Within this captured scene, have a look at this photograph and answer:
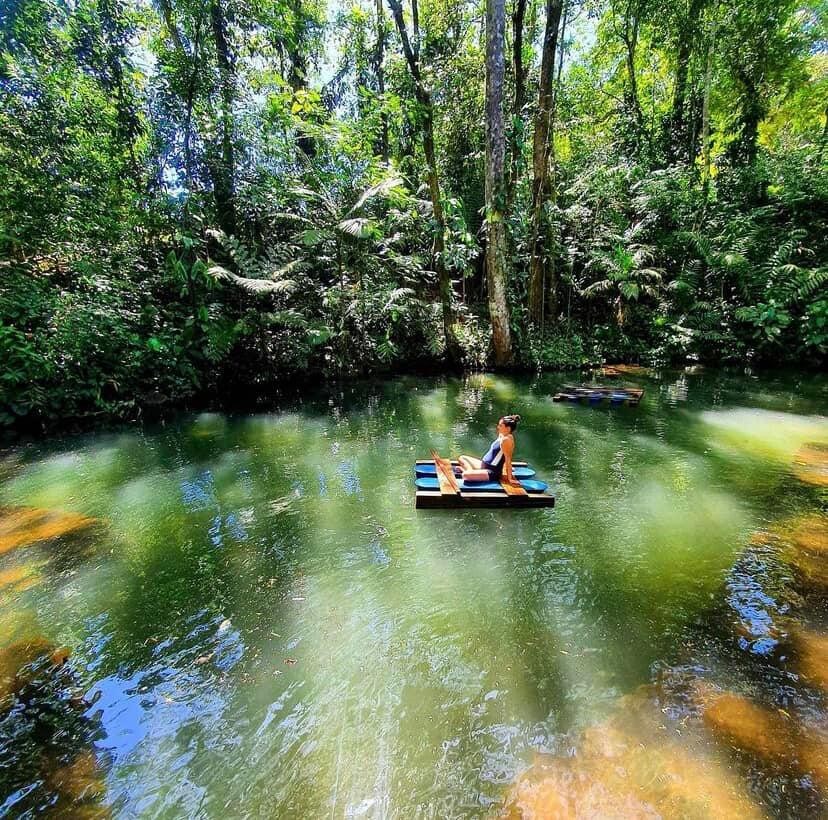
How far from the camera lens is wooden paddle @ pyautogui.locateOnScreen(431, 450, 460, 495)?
17.6 ft

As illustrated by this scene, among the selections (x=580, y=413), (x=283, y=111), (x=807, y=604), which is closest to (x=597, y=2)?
(x=283, y=111)

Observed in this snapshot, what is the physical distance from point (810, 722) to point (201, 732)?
353 centimetres

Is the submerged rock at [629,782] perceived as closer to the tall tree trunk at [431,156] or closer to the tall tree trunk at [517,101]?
the tall tree trunk at [431,156]

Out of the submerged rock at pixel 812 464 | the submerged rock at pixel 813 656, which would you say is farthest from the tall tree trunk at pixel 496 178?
the submerged rock at pixel 813 656

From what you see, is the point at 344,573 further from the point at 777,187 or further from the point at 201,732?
the point at 777,187

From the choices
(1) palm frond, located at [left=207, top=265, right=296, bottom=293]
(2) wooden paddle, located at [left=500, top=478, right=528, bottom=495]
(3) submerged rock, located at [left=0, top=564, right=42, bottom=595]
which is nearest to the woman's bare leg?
(2) wooden paddle, located at [left=500, top=478, right=528, bottom=495]

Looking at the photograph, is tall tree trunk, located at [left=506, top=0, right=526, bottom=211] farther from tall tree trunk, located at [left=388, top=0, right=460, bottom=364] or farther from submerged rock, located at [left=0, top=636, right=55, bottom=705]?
submerged rock, located at [left=0, top=636, right=55, bottom=705]

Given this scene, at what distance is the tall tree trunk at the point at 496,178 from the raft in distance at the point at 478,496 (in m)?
8.22

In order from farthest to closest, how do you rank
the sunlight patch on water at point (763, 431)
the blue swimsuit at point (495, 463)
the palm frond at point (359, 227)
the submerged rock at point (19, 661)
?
the palm frond at point (359, 227), the sunlight patch on water at point (763, 431), the blue swimsuit at point (495, 463), the submerged rock at point (19, 661)

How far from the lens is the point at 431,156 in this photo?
1191 centimetres

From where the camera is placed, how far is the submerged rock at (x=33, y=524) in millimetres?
4988

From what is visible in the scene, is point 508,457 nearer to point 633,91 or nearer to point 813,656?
point 813,656

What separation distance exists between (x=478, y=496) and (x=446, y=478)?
529 millimetres

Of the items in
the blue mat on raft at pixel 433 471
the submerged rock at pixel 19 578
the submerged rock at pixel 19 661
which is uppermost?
the blue mat on raft at pixel 433 471
